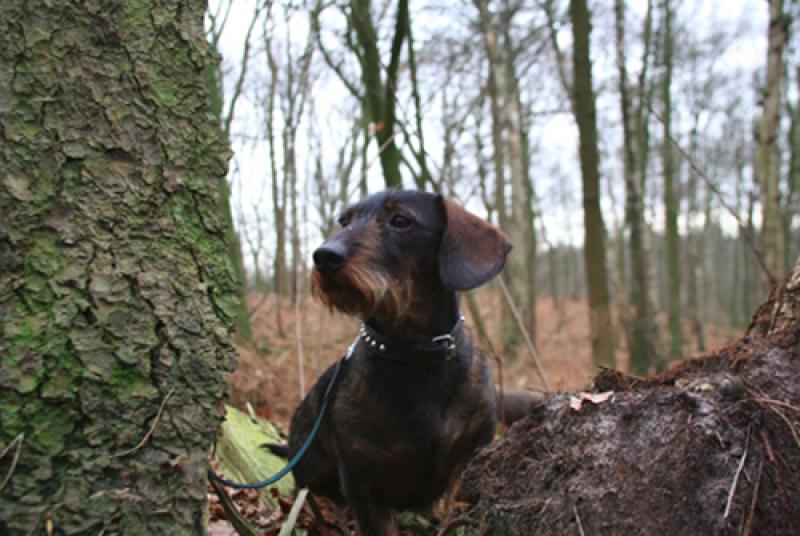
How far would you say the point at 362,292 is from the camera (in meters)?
3.09

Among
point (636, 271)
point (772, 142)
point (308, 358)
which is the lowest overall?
point (308, 358)

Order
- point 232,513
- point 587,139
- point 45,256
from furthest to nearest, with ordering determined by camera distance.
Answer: point 587,139 < point 232,513 < point 45,256

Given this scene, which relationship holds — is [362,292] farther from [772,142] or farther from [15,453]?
[772,142]

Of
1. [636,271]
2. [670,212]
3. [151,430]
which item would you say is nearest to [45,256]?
[151,430]

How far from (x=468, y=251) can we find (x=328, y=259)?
0.76 meters

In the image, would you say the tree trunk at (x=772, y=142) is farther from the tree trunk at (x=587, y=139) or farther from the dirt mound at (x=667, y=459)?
the dirt mound at (x=667, y=459)

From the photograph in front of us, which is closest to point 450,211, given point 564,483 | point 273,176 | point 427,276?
point 427,276

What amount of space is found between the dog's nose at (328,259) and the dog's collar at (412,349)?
1.47 feet

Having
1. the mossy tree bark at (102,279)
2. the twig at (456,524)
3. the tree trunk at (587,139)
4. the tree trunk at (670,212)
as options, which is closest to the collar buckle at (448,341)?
the twig at (456,524)

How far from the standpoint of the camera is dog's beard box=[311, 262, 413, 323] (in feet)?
10.1

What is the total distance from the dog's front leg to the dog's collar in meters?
0.63

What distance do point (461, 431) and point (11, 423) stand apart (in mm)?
2076

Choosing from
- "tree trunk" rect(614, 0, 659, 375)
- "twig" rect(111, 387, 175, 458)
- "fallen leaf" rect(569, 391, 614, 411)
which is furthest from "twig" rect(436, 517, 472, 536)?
"tree trunk" rect(614, 0, 659, 375)

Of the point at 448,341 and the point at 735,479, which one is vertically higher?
the point at 448,341
